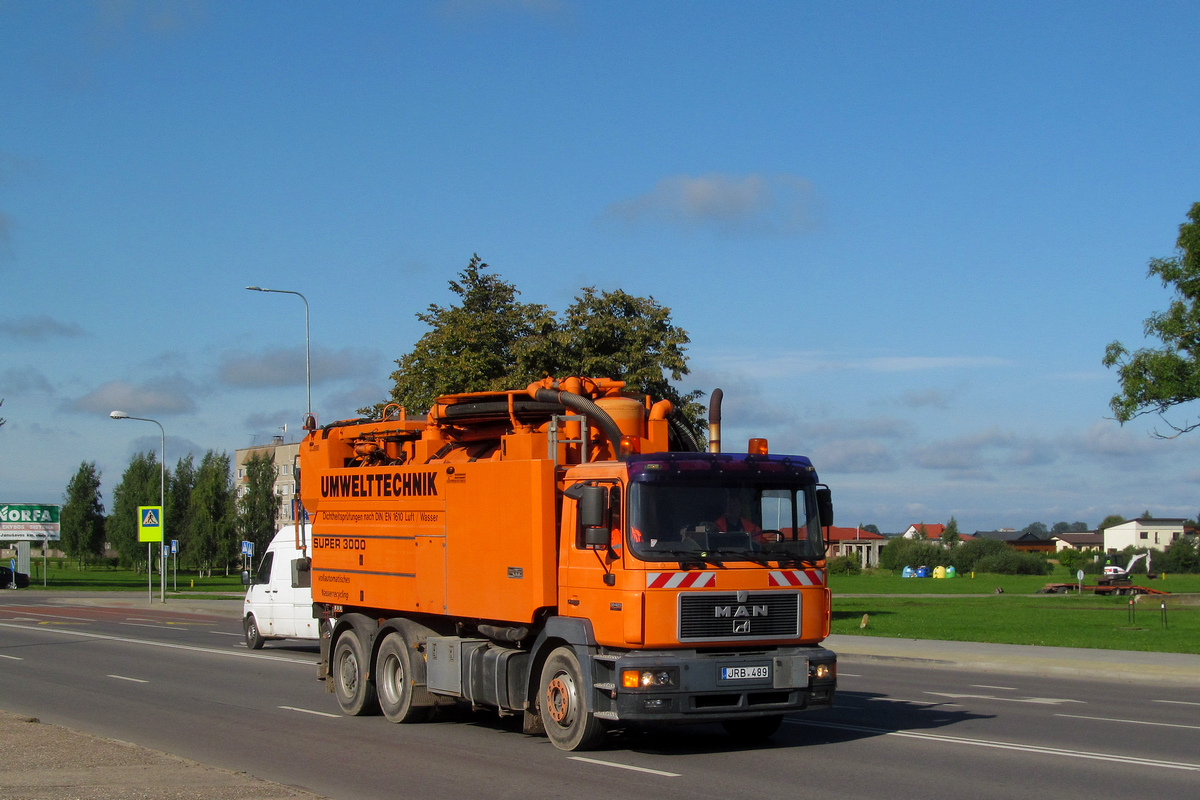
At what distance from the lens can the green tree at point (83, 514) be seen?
116 metres

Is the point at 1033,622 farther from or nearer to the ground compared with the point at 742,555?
nearer to the ground

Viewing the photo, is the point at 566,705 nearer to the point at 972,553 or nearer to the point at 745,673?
the point at 745,673

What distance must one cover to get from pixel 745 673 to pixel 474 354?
827 inches

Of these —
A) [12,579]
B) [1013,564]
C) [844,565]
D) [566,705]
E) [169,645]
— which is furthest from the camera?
[844,565]

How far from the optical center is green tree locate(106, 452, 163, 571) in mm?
107125

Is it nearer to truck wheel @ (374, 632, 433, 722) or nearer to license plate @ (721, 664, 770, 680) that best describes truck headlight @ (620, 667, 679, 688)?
license plate @ (721, 664, 770, 680)

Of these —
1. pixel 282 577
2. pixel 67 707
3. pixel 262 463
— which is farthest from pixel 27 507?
pixel 67 707

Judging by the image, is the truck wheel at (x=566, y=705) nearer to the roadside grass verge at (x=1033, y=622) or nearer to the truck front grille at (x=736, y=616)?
the truck front grille at (x=736, y=616)

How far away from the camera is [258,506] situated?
99625 millimetres

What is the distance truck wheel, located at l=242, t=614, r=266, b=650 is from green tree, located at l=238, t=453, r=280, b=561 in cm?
7575

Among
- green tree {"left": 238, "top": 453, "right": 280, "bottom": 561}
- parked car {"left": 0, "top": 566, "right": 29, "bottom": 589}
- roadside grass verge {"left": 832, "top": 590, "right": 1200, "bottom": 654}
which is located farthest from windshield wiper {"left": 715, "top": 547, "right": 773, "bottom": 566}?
green tree {"left": 238, "top": 453, "right": 280, "bottom": 561}

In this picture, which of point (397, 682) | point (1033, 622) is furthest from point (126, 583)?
point (397, 682)

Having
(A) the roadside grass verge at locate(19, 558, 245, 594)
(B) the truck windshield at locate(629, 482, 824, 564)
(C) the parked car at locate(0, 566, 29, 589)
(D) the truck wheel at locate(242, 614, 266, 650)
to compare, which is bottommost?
(A) the roadside grass verge at locate(19, 558, 245, 594)

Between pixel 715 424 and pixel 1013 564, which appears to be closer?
pixel 715 424
